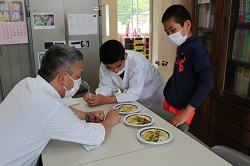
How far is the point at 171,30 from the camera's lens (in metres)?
1.75

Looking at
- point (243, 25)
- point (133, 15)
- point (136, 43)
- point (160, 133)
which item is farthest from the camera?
point (133, 15)

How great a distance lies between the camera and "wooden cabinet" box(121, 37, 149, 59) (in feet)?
18.7

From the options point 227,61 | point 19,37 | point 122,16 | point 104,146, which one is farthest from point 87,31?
point 122,16

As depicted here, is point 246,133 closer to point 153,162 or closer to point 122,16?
point 153,162

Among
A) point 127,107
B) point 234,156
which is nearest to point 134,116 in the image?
point 127,107

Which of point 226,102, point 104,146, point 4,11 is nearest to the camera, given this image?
point 104,146

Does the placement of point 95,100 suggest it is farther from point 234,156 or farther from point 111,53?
point 234,156

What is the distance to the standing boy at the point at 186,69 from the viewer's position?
1.59m

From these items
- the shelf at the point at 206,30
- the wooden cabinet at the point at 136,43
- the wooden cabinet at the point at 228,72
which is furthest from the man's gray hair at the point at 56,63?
the wooden cabinet at the point at 136,43

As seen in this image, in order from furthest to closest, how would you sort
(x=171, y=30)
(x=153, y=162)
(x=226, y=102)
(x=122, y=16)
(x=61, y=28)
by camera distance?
(x=122, y=16)
(x=61, y=28)
(x=226, y=102)
(x=171, y=30)
(x=153, y=162)

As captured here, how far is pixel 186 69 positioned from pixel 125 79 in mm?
→ 550

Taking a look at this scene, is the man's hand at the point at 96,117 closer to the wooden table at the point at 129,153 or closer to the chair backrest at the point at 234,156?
the wooden table at the point at 129,153

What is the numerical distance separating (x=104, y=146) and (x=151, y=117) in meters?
0.46

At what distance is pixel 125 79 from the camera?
2.03 m
